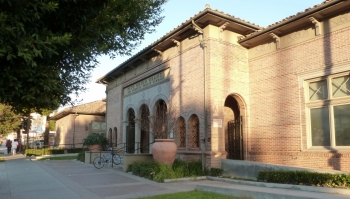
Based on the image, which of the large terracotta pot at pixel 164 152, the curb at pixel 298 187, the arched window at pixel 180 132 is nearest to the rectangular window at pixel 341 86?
the curb at pixel 298 187

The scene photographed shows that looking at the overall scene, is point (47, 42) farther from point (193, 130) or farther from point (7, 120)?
point (7, 120)

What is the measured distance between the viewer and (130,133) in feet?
63.6

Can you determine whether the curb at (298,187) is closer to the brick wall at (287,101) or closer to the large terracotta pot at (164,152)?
the large terracotta pot at (164,152)

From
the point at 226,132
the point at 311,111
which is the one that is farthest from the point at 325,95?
the point at 226,132

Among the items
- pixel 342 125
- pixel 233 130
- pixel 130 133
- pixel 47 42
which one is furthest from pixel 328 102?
pixel 130 133

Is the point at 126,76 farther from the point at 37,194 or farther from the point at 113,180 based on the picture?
the point at 37,194

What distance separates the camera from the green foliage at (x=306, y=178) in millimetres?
7328

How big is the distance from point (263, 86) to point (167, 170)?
204 inches

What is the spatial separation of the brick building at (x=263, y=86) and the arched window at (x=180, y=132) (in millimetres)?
45

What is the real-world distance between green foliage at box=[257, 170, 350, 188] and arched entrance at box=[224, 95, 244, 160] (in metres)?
3.80

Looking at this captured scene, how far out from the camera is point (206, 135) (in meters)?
11.8

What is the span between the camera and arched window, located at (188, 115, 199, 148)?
12938 mm

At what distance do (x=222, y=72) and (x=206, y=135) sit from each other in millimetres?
2625

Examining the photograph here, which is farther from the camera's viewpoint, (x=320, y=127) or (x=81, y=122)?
(x=81, y=122)
